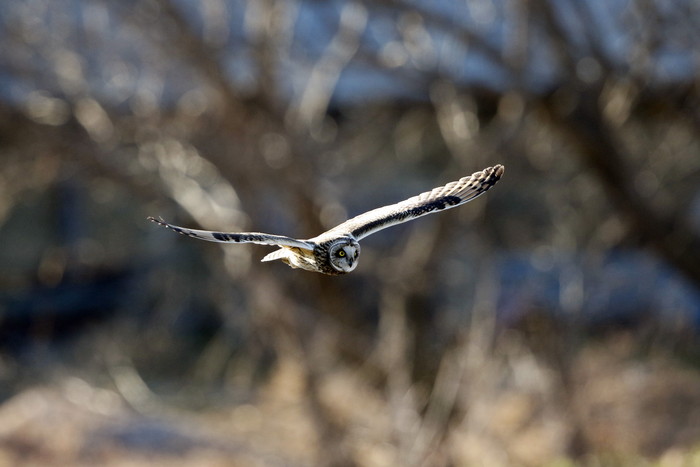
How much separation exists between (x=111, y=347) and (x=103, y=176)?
2.61 m

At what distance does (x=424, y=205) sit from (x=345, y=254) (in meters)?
0.23

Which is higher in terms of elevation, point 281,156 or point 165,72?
point 165,72

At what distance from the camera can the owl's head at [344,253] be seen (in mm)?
956

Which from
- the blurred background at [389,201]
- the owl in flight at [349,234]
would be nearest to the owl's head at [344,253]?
the owl in flight at [349,234]

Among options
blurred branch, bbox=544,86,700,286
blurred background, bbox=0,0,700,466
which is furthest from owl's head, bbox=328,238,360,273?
blurred branch, bbox=544,86,700,286

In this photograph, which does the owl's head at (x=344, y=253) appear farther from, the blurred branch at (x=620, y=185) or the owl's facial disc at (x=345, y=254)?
the blurred branch at (x=620, y=185)

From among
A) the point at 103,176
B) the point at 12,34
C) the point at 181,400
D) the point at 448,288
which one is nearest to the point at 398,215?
the point at 103,176

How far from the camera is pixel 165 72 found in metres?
6.79

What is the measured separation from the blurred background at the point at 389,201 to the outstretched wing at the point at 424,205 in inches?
158

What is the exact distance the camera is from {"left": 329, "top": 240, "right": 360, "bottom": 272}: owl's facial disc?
0.96 meters

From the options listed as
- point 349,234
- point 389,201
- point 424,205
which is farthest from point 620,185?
point 349,234

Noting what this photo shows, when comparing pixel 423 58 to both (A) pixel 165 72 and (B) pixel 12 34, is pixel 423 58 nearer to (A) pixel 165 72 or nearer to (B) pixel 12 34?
(A) pixel 165 72

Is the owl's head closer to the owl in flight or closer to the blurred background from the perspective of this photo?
the owl in flight

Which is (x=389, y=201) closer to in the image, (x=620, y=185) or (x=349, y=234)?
(x=620, y=185)
